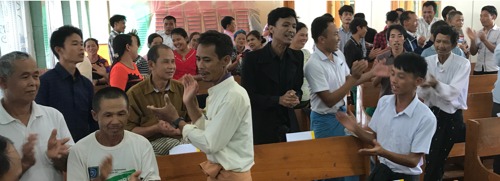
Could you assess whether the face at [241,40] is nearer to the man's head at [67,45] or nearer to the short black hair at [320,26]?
the short black hair at [320,26]

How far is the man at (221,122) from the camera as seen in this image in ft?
6.16

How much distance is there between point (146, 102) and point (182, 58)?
2.02m

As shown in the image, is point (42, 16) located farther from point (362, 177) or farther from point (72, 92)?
point (362, 177)

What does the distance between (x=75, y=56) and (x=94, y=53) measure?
2.93 metres

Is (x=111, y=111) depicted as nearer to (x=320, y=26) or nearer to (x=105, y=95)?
(x=105, y=95)

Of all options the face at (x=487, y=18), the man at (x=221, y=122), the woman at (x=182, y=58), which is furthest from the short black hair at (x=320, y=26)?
the face at (x=487, y=18)

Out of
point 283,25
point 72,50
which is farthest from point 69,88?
point 283,25

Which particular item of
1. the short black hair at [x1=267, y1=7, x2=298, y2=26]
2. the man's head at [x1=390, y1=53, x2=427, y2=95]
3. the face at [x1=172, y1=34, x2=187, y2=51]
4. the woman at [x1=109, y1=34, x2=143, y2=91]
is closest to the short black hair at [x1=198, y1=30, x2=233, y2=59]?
the short black hair at [x1=267, y1=7, x2=298, y2=26]

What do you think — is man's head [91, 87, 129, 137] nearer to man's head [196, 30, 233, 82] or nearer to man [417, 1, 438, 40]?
man's head [196, 30, 233, 82]

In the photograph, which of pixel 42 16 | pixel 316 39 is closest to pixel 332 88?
pixel 316 39

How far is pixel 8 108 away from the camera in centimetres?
192

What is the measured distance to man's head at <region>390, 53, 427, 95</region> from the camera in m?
2.32

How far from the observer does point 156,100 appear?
8.70 ft

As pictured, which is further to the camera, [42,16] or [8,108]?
[42,16]
